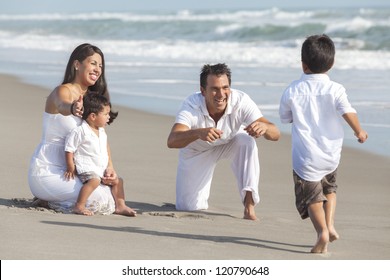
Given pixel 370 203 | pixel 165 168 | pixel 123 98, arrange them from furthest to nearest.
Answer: pixel 123 98
pixel 165 168
pixel 370 203

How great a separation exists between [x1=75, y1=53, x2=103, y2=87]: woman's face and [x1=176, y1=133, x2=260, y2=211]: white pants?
0.84m

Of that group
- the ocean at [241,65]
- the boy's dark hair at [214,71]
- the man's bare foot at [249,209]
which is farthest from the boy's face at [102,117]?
the ocean at [241,65]

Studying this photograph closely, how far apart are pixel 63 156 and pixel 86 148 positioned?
0.22 m

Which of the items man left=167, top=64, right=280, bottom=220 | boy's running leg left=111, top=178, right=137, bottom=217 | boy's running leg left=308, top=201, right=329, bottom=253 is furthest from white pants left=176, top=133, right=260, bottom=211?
boy's running leg left=308, top=201, right=329, bottom=253

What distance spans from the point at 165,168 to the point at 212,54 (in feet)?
57.2

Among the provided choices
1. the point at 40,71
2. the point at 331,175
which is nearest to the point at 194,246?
the point at 331,175

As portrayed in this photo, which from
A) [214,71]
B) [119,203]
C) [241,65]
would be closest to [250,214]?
[119,203]

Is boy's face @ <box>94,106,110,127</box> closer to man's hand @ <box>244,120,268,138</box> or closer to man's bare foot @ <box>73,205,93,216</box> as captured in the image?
man's bare foot @ <box>73,205,93,216</box>

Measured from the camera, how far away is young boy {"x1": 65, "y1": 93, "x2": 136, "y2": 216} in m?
6.02

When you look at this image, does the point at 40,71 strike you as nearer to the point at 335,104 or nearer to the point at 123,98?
the point at 123,98

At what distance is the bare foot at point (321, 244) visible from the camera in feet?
16.4

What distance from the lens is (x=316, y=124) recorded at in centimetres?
516

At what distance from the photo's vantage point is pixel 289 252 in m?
5.11

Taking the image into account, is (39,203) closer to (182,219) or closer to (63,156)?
(63,156)
